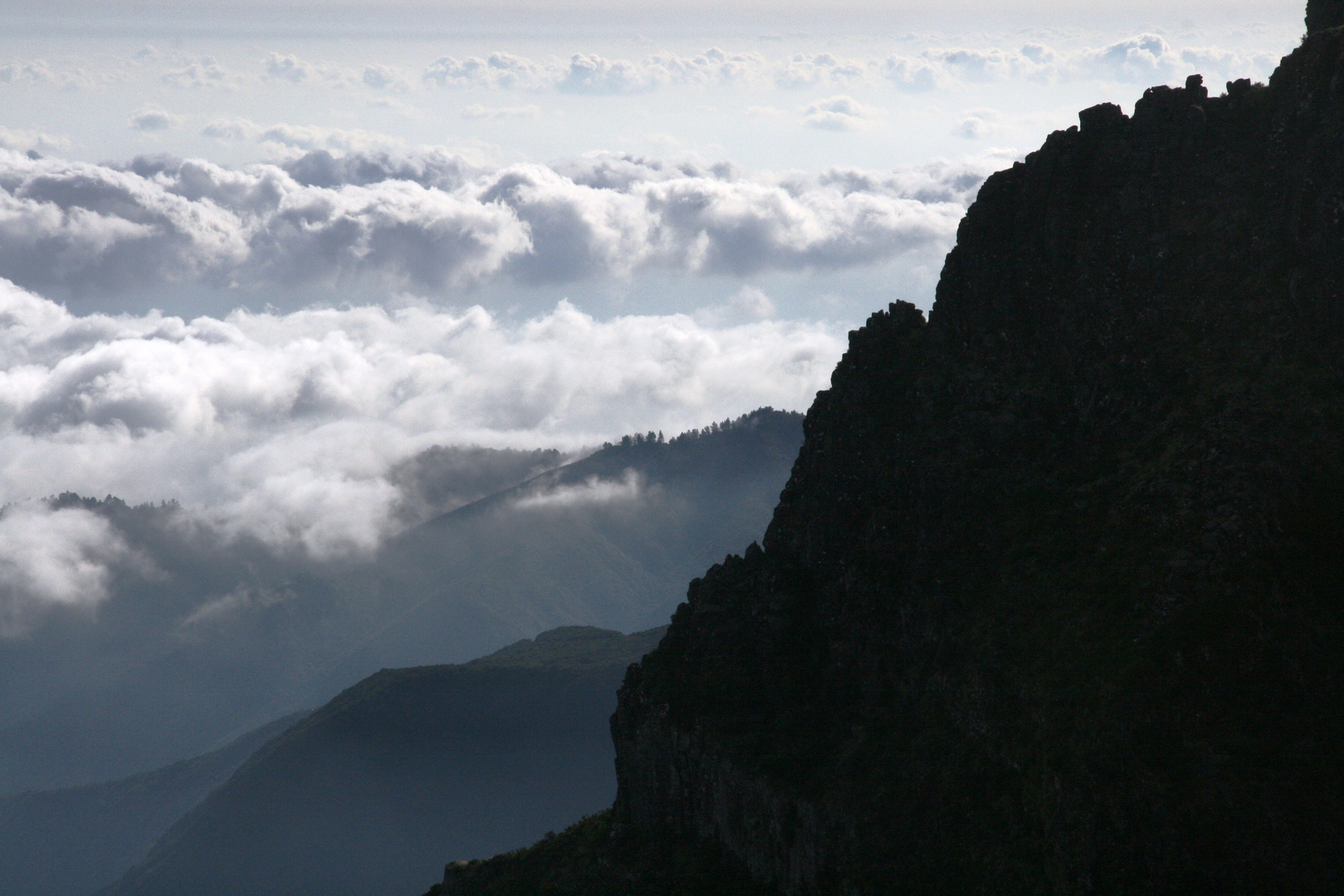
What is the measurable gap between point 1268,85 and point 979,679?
53928mm

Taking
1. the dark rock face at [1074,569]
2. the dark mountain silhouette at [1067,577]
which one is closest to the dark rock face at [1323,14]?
the dark mountain silhouette at [1067,577]

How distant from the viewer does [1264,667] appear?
75.9 metres

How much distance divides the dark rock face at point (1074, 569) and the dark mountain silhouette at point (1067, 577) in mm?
243

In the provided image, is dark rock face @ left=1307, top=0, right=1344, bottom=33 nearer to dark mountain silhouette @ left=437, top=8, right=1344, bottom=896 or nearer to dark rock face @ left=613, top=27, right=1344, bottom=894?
dark mountain silhouette @ left=437, top=8, right=1344, bottom=896

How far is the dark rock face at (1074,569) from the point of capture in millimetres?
75375

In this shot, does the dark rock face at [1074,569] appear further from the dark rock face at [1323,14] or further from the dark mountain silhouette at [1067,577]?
the dark rock face at [1323,14]

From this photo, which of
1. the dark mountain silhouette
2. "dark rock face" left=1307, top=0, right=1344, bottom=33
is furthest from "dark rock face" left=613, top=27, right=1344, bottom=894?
"dark rock face" left=1307, top=0, right=1344, bottom=33

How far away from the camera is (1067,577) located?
90812mm

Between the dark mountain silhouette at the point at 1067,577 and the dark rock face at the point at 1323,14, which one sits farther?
the dark rock face at the point at 1323,14

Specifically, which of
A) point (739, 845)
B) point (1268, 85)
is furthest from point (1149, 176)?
point (739, 845)

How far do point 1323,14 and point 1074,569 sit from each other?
5761cm

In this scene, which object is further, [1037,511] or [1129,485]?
[1037,511]

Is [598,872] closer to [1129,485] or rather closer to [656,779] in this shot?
[656,779]

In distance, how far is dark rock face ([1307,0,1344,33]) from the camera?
341 ft
